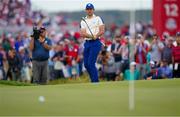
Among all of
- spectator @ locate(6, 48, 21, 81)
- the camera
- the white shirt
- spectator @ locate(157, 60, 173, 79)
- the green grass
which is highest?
the white shirt

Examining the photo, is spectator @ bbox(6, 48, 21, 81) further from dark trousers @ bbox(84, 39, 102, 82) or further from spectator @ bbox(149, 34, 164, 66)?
dark trousers @ bbox(84, 39, 102, 82)

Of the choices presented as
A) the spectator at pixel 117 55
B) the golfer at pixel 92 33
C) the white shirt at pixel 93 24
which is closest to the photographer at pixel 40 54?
the golfer at pixel 92 33

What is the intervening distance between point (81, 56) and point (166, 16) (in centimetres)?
513

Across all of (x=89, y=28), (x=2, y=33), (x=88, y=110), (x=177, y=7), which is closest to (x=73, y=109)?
(x=88, y=110)

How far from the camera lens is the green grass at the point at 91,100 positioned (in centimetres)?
1260

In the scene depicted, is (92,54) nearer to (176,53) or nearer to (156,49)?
(176,53)

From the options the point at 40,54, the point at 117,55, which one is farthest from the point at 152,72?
the point at 40,54

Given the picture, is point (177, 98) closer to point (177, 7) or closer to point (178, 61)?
point (178, 61)

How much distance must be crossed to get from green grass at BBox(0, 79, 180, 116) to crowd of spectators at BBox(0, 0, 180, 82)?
280 inches

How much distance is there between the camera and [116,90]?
1549cm

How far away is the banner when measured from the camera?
2630 centimetres

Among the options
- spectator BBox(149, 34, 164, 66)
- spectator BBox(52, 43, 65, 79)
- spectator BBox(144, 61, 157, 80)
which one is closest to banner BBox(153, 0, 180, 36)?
spectator BBox(149, 34, 164, 66)

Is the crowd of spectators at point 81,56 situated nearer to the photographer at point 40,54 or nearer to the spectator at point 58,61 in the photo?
the spectator at point 58,61

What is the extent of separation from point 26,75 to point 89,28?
11.3 m
